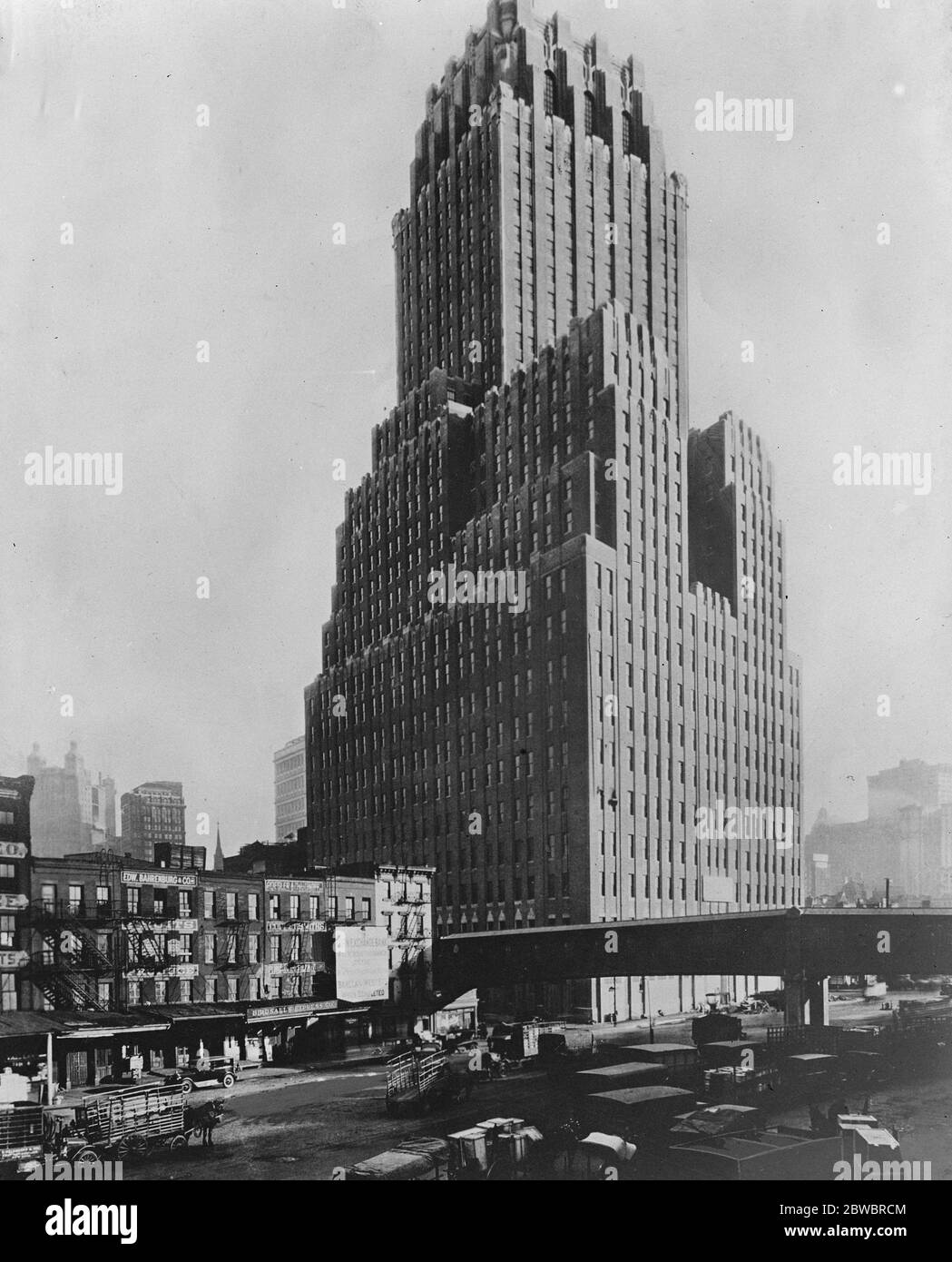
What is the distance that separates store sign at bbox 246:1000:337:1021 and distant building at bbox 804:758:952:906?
40.2 feet

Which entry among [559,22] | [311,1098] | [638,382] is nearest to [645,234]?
[638,382]

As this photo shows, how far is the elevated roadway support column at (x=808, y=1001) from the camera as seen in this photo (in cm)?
2495

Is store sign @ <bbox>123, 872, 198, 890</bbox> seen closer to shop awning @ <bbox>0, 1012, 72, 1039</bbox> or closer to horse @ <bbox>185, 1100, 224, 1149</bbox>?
shop awning @ <bbox>0, 1012, 72, 1039</bbox>

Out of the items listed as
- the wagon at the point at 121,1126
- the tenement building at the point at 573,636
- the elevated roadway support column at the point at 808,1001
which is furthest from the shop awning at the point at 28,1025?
the elevated roadway support column at the point at 808,1001

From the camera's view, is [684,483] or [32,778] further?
[684,483]

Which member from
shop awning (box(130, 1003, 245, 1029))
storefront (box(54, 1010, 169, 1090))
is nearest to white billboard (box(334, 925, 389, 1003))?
shop awning (box(130, 1003, 245, 1029))

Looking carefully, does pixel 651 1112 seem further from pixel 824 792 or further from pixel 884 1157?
pixel 824 792

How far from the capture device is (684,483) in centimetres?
3191

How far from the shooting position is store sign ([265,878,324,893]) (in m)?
28.5

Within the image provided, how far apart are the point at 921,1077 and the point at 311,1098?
13.4m

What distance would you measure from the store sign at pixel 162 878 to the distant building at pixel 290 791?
3.41m

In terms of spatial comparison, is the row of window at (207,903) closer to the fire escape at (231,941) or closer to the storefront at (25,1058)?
the fire escape at (231,941)

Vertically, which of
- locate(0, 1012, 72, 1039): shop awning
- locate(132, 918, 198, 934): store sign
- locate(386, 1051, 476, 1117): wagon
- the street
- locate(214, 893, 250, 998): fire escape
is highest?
locate(132, 918, 198, 934): store sign

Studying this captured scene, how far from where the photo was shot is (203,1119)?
76.1ft
